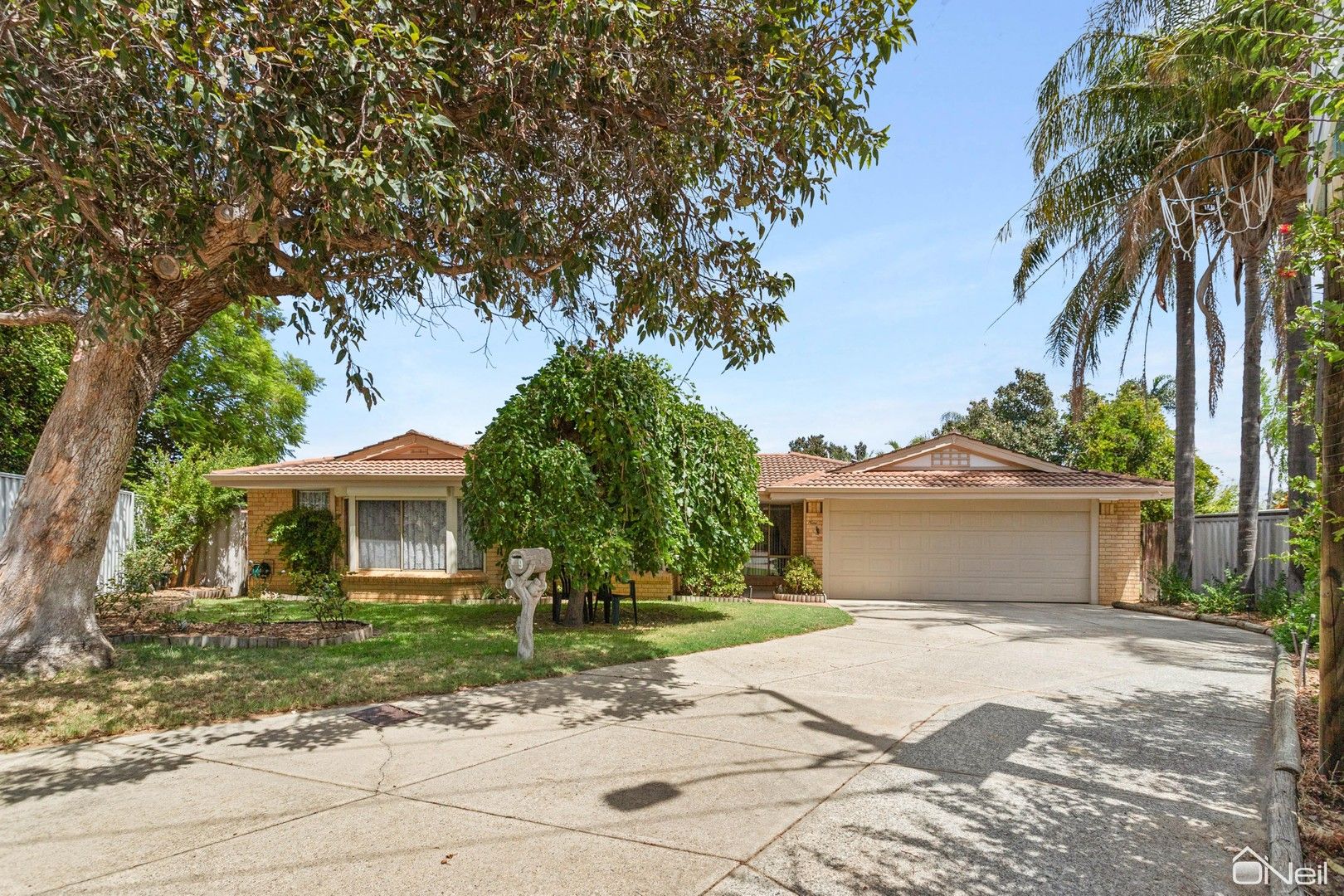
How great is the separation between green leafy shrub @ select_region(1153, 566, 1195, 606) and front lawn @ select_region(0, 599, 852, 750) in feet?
22.5

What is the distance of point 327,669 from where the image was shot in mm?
7789

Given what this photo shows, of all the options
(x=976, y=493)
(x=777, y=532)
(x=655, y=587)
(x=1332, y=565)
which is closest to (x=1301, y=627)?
(x=1332, y=565)

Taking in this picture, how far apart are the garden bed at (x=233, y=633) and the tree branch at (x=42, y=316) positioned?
3.77 metres

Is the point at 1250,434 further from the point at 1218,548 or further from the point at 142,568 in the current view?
the point at 142,568

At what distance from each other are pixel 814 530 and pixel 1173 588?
6825 mm

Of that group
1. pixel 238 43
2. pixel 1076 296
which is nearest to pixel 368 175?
pixel 238 43

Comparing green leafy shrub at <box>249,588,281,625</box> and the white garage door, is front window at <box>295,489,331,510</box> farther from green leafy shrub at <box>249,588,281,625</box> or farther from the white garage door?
the white garage door

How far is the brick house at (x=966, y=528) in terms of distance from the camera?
1628 centimetres

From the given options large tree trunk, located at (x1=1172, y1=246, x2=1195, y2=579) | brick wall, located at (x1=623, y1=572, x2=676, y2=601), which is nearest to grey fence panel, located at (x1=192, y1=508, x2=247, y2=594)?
brick wall, located at (x1=623, y1=572, x2=676, y2=601)

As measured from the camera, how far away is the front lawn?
239 inches

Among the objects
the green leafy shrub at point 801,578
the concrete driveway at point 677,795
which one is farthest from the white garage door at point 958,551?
the concrete driveway at point 677,795

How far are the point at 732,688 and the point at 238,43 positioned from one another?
6.43m

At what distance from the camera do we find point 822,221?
855 centimetres

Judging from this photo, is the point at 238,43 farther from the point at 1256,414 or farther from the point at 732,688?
the point at 1256,414
